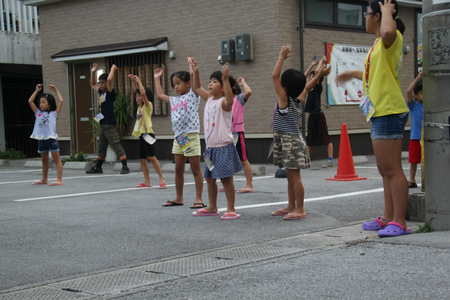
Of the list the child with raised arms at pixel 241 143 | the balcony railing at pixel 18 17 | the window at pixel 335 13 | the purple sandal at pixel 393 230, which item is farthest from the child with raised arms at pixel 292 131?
the balcony railing at pixel 18 17

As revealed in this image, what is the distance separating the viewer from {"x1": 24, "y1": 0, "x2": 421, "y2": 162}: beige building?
14977 mm

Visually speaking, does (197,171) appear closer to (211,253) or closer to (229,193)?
(229,193)

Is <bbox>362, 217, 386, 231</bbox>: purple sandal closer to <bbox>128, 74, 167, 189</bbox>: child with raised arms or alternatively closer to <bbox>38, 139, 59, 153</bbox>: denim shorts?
<bbox>128, 74, 167, 189</bbox>: child with raised arms

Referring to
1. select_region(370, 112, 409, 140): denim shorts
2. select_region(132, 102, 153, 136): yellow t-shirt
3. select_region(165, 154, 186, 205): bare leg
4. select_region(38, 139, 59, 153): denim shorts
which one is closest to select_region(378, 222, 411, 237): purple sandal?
select_region(370, 112, 409, 140): denim shorts

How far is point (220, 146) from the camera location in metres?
7.22

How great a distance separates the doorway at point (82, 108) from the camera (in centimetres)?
1878

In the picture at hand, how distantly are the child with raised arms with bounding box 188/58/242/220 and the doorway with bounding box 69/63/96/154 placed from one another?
1183 cm

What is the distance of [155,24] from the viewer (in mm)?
16984

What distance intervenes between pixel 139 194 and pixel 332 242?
15.2 feet

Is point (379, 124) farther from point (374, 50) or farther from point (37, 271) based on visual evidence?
point (37, 271)

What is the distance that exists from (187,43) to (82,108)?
14.9ft

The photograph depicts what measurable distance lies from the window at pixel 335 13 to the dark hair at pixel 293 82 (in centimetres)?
880

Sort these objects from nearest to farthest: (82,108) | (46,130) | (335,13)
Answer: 1. (46,130)
2. (335,13)
3. (82,108)

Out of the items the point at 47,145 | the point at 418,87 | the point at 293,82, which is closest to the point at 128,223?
the point at 293,82
